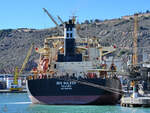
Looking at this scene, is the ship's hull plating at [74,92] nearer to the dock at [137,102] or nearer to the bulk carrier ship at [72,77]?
the bulk carrier ship at [72,77]

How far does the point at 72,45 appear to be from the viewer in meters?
59.2

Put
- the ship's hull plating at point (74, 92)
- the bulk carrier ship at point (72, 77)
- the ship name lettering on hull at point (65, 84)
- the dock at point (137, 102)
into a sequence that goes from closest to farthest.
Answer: the dock at point (137, 102) < the ship's hull plating at point (74, 92) < the bulk carrier ship at point (72, 77) < the ship name lettering on hull at point (65, 84)

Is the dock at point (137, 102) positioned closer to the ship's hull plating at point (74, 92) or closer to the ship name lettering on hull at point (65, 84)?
the ship's hull plating at point (74, 92)

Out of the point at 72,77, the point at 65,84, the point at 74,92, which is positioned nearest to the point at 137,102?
the point at 74,92

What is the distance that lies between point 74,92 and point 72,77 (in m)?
1.62

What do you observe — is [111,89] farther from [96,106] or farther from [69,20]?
[69,20]

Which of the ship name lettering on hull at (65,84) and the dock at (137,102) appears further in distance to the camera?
the ship name lettering on hull at (65,84)

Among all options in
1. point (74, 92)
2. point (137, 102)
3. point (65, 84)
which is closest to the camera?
point (137, 102)

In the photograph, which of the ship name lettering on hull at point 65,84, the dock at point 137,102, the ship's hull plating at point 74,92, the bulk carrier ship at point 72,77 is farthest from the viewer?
the ship name lettering on hull at point 65,84

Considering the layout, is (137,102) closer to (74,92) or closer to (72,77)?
(74,92)

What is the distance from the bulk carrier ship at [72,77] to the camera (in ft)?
178

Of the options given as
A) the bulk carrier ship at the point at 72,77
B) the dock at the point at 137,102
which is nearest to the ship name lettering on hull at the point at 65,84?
the bulk carrier ship at the point at 72,77

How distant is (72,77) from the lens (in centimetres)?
5519

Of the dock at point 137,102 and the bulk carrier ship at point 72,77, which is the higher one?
the bulk carrier ship at point 72,77
